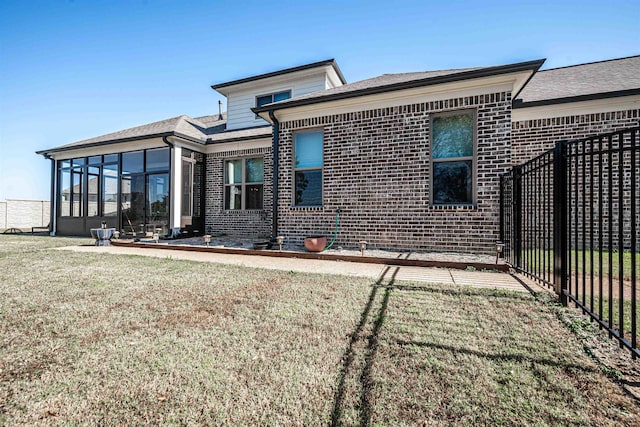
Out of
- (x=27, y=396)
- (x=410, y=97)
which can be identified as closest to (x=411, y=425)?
(x=27, y=396)

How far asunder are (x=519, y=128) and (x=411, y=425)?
25.7 ft

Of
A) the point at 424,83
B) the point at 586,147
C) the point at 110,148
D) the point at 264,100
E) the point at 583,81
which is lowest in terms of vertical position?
the point at 586,147

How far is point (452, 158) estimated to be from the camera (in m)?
5.62

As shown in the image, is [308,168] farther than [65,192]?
No

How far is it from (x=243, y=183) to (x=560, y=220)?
853 centimetres

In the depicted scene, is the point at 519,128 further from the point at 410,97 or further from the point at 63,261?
the point at 63,261

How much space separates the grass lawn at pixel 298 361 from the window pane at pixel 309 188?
376 cm

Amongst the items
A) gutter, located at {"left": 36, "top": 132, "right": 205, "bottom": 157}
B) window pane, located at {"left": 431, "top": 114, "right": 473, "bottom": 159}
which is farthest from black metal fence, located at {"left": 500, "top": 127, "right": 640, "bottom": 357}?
gutter, located at {"left": 36, "top": 132, "right": 205, "bottom": 157}

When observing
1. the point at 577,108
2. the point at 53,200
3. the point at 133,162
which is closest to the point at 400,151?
the point at 577,108

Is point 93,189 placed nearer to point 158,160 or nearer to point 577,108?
point 158,160

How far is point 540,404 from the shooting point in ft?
4.65

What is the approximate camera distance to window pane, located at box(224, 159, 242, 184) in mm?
9758

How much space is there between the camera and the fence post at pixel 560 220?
2943 mm

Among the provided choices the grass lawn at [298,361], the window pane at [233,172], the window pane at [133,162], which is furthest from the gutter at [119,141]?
the grass lawn at [298,361]
